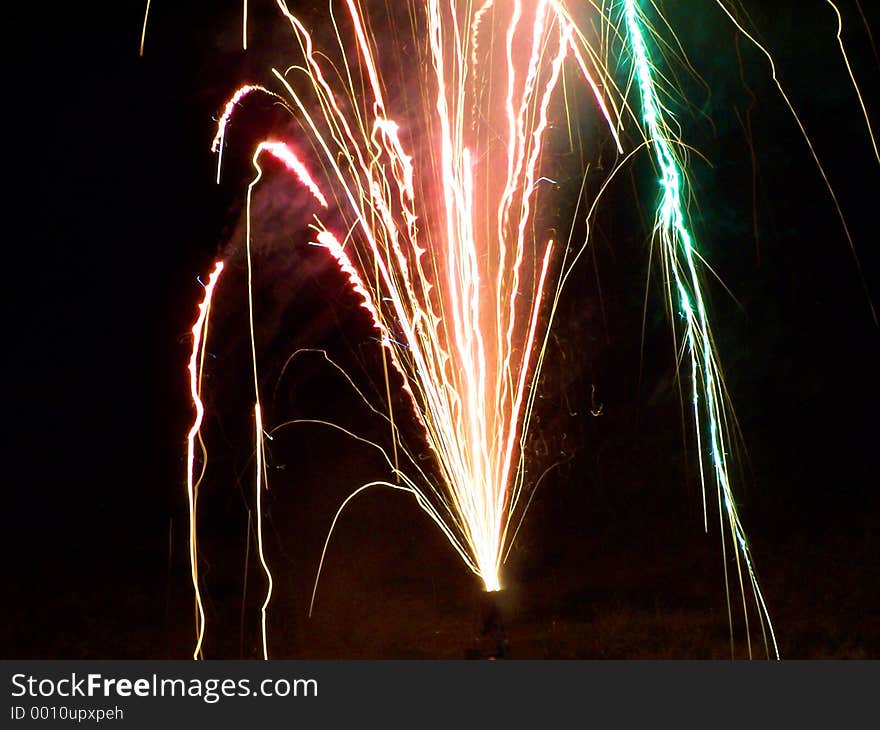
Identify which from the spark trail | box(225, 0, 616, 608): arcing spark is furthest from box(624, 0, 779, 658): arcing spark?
box(225, 0, 616, 608): arcing spark

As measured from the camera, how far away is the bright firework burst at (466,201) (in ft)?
16.0

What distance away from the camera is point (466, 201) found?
5.12 metres

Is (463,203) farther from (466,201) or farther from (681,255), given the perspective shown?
(681,255)

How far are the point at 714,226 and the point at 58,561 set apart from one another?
20.8 ft

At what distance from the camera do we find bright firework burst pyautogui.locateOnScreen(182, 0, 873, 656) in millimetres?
4891

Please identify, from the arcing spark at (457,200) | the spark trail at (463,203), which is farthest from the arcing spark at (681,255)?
the arcing spark at (457,200)

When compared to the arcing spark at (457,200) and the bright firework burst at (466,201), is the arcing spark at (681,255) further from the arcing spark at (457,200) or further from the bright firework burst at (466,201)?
the arcing spark at (457,200)

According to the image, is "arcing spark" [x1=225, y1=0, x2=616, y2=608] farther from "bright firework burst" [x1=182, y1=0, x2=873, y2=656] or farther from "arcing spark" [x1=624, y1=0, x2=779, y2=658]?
"arcing spark" [x1=624, y1=0, x2=779, y2=658]

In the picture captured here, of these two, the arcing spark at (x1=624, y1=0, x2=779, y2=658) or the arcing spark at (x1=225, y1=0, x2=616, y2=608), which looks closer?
the arcing spark at (x1=624, y1=0, x2=779, y2=658)

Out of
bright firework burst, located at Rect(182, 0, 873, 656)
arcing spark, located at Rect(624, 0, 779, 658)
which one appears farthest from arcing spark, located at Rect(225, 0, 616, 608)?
arcing spark, located at Rect(624, 0, 779, 658)

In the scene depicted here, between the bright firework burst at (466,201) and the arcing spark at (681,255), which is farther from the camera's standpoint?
the bright firework burst at (466,201)

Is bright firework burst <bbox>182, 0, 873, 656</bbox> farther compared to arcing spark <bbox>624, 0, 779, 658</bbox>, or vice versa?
bright firework burst <bbox>182, 0, 873, 656</bbox>

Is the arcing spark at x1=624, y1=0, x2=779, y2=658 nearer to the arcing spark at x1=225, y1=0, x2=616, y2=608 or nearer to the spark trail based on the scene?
the spark trail

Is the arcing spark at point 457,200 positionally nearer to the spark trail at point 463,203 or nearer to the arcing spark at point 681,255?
the spark trail at point 463,203
